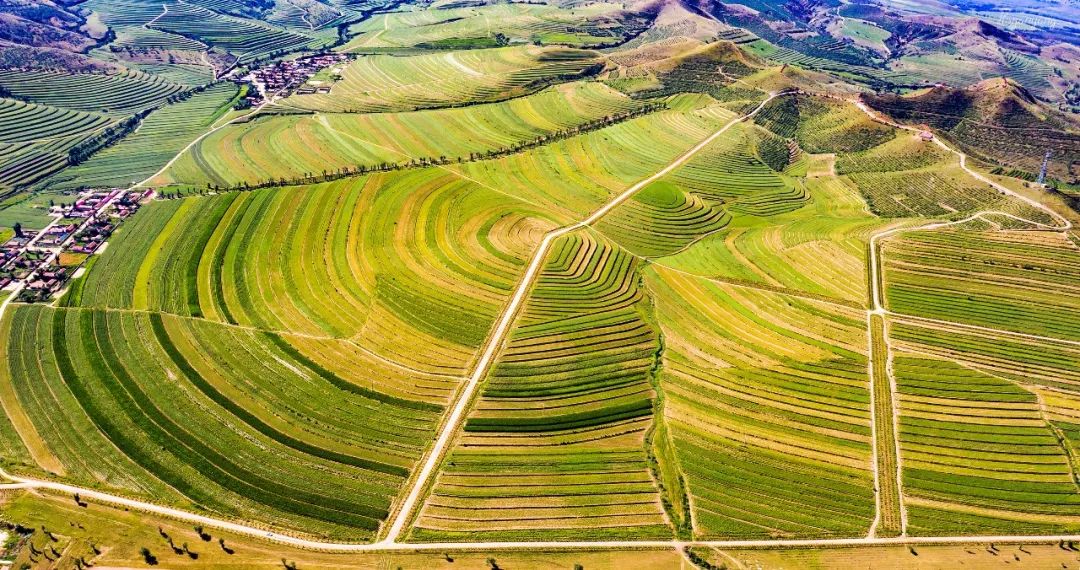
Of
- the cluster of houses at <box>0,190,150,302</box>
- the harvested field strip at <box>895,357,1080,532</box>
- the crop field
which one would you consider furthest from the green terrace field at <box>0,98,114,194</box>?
the harvested field strip at <box>895,357,1080,532</box>

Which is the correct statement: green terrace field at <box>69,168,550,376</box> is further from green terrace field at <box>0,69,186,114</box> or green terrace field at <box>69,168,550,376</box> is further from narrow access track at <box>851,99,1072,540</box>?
green terrace field at <box>0,69,186,114</box>

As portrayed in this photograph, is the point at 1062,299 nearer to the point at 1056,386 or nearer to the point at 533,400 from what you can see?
the point at 1056,386

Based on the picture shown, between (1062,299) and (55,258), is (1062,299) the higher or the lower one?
the lower one

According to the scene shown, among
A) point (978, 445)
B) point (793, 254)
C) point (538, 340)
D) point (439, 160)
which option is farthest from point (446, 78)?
point (978, 445)

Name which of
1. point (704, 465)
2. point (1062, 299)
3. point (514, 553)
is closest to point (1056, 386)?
point (1062, 299)

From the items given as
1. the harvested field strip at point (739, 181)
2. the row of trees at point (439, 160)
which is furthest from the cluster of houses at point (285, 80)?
the harvested field strip at point (739, 181)

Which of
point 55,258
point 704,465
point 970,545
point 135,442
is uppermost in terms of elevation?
point 55,258

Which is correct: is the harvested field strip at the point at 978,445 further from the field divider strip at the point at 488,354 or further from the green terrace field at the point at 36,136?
the green terrace field at the point at 36,136
